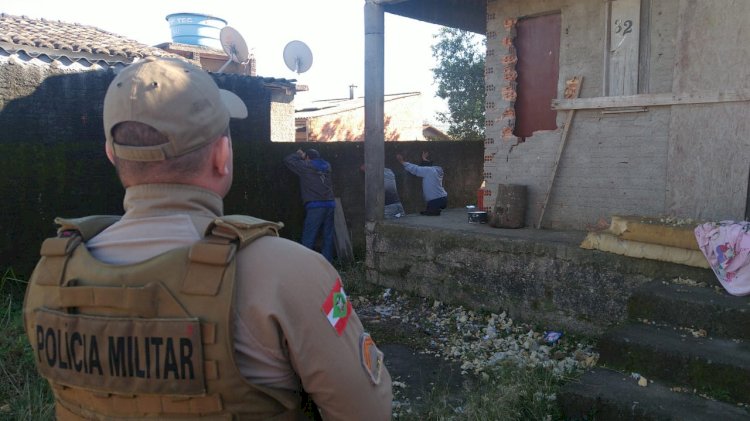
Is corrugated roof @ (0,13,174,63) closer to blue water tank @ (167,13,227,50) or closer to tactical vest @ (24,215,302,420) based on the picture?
blue water tank @ (167,13,227,50)

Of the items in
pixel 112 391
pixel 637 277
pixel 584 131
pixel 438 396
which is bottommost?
pixel 438 396

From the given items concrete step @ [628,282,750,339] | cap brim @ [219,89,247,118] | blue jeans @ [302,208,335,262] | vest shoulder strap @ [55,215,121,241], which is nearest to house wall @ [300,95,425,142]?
blue jeans @ [302,208,335,262]

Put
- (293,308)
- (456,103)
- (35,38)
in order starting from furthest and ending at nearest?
(456,103)
(35,38)
(293,308)

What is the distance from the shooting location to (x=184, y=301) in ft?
4.12

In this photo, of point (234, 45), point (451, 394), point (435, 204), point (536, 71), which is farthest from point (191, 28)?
point (451, 394)

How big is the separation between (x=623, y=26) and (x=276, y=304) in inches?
224

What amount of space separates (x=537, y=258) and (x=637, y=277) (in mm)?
978


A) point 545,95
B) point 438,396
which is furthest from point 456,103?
point 438,396

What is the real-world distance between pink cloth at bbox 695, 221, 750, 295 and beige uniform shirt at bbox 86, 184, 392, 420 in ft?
12.3

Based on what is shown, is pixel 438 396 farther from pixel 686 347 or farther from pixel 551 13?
pixel 551 13

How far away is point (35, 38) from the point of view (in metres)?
10.8

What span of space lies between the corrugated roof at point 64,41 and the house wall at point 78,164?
3.36m

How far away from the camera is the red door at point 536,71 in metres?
6.59

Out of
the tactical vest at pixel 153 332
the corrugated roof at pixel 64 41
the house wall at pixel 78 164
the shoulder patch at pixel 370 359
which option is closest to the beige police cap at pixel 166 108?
the tactical vest at pixel 153 332
